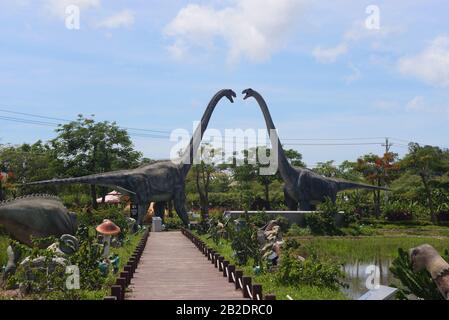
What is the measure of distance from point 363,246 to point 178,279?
12052 millimetres

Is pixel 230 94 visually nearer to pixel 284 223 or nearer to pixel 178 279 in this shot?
pixel 284 223

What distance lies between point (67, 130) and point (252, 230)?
82.5 ft

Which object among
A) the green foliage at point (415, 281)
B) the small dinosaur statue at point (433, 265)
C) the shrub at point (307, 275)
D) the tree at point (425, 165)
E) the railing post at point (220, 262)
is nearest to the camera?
the small dinosaur statue at point (433, 265)

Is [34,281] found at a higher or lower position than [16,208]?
lower

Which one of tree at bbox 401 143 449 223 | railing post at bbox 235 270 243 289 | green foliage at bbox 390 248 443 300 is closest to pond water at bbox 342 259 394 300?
railing post at bbox 235 270 243 289

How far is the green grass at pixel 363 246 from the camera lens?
63.5 feet

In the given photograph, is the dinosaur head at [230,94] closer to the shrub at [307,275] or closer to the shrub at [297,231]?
the shrub at [297,231]

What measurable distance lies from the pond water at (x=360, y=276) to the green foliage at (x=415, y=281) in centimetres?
273

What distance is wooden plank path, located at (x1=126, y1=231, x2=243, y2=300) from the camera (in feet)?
33.2

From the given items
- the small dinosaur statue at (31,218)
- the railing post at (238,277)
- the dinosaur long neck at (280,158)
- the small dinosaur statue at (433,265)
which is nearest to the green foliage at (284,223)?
the dinosaur long neck at (280,158)

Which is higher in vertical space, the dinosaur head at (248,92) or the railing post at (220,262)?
the dinosaur head at (248,92)
